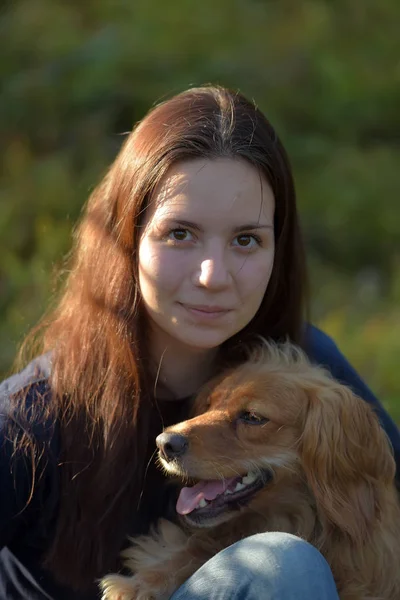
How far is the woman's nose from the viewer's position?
2570 mm

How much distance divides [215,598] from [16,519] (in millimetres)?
659

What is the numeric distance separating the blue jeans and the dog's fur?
0.26 metres

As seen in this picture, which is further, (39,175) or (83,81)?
(83,81)

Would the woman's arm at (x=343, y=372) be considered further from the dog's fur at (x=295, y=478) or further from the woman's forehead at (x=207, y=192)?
the woman's forehead at (x=207, y=192)

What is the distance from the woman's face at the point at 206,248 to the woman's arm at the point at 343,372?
51 centimetres

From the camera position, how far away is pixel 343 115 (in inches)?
328

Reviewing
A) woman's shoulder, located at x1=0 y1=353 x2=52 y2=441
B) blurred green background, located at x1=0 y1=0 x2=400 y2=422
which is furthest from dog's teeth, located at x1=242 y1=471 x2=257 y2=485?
blurred green background, located at x1=0 y1=0 x2=400 y2=422

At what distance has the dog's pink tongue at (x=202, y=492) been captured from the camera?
8.86 feet

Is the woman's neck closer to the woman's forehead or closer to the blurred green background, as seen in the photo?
the woman's forehead

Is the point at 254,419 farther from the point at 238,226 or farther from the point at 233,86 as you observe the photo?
the point at 233,86

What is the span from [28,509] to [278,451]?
76 cm

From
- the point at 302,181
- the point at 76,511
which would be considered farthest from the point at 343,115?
the point at 76,511

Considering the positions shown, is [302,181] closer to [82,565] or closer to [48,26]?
[48,26]

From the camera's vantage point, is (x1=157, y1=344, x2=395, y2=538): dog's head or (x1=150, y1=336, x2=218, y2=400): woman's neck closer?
(x1=157, y1=344, x2=395, y2=538): dog's head
